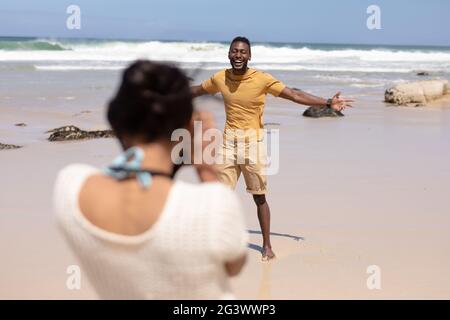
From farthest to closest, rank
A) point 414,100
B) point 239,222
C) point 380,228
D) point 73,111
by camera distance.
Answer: point 414,100
point 73,111
point 380,228
point 239,222

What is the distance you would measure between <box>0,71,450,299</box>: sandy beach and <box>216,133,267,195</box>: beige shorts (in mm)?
609

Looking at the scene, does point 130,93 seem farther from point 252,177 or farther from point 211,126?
point 252,177

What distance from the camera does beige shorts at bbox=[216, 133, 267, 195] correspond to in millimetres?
5207

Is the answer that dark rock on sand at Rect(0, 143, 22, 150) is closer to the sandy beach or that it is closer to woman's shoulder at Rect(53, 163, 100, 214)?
the sandy beach

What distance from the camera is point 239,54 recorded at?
200 inches

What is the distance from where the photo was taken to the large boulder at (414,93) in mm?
16969

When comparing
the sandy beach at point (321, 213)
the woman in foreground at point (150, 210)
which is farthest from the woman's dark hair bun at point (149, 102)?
the sandy beach at point (321, 213)

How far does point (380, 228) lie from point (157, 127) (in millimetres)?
4567

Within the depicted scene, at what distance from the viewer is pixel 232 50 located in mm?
5105

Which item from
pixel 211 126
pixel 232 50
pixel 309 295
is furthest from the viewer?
pixel 232 50

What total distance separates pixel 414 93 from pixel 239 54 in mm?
13013

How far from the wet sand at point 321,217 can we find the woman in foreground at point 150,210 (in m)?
0.30

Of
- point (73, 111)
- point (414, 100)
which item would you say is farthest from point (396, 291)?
point (414, 100)

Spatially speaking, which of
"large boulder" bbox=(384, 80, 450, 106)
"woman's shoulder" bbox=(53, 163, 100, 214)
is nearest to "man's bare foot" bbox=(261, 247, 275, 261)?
"woman's shoulder" bbox=(53, 163, 100, 214)
